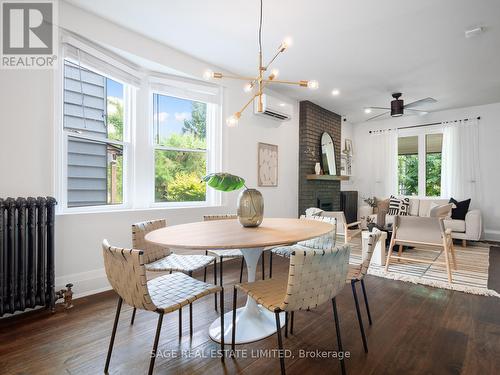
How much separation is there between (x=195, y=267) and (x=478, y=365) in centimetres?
185

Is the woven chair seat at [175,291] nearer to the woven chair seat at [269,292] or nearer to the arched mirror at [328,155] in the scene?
the woven chair seat at [269,292]

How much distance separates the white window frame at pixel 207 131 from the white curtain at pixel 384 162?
438 centimetres

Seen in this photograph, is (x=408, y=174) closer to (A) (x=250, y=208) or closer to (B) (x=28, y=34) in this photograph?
(A) (x=250, y=208)

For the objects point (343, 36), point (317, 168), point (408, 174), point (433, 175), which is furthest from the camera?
point (408, 174)

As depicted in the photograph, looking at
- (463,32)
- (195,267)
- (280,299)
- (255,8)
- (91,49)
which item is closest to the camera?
(280,299)

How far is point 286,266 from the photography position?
3.64 meters

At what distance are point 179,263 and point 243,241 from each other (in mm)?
834

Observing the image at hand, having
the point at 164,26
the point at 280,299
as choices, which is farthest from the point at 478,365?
the point at 164,26

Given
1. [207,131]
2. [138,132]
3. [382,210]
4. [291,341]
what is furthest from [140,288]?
[382,210]

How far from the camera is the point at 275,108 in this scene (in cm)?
428

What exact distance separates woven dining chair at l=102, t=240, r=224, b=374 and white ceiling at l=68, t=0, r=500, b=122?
7.07ft

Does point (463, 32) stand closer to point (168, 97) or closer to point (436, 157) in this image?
point (168, 97)

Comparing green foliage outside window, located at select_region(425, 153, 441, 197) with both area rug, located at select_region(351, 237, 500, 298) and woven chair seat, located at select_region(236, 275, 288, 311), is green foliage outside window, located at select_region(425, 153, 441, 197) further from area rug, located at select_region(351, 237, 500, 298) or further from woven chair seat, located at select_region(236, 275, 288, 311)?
woven chair seat, located at select_region(236, 275, 288, 311)

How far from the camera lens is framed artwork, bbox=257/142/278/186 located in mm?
4359
